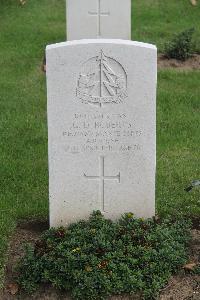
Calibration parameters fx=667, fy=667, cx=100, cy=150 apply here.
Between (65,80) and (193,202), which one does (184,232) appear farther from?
(65,80)

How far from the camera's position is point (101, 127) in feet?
15.4

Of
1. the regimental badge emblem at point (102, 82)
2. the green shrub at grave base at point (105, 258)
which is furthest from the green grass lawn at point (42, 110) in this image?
the regimental badge emblem at point (102, 82)

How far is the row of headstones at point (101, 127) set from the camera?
14.9 ft

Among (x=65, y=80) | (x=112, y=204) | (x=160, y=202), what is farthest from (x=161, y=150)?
(x=65, y=80)

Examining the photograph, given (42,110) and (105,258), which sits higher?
(42,110)

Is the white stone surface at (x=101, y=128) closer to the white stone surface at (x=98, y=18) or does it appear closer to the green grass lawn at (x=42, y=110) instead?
the green grass lawn at (x=42, y=110)

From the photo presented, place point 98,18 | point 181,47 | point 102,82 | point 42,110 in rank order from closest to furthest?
1. point 102,82
2. point 42,110
3. point 98,18
4. point 181,47

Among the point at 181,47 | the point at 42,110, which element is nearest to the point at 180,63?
the point at 181,47

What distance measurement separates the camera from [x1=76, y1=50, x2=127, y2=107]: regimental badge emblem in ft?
14.9

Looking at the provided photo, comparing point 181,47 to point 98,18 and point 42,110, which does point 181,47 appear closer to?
point 98,18

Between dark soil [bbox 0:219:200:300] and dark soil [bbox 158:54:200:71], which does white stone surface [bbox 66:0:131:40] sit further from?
dark soil [bbox 0:219:200:300]

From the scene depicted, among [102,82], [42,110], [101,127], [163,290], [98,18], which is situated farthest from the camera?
[98,18]

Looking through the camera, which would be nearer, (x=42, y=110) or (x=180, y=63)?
(x=42, y=110)

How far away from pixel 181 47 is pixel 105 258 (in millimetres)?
5259
